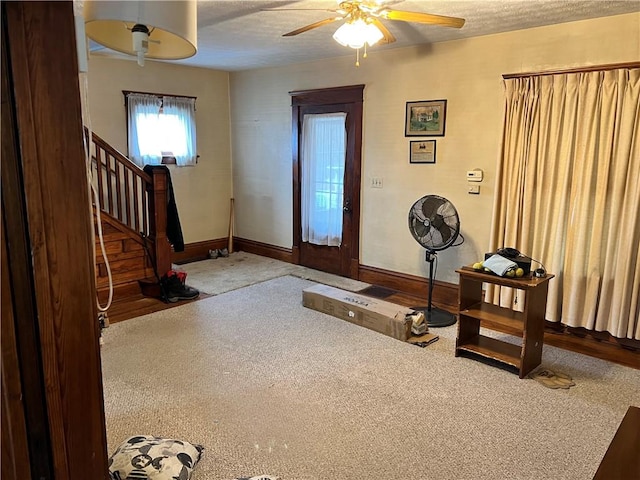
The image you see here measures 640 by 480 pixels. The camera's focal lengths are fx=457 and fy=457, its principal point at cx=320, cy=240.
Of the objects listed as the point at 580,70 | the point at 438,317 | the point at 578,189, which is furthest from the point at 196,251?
the point at 580,70

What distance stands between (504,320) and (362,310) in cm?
119

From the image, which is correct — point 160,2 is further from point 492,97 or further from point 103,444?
point 492,97

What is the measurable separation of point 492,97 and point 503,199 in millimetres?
919

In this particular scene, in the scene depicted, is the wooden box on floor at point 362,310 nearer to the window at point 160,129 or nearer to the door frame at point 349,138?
the door frame at point 349,138

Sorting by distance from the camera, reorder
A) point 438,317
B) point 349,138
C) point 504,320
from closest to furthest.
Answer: point 504,320
point 438,317
point 349,138

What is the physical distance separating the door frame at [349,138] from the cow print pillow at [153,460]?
11.1 feet

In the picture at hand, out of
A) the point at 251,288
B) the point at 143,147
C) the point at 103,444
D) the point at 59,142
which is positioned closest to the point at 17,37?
the point at 59,142

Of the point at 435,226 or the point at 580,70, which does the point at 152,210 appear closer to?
the point at 435,226

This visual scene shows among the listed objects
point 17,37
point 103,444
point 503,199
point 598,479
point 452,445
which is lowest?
point 452,445

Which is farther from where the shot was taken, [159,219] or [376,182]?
[376,182]

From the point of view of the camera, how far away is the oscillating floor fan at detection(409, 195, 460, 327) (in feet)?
13.0

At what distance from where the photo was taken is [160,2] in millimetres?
1136

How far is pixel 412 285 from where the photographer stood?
192 inches

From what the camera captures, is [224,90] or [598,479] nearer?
[598,479]
